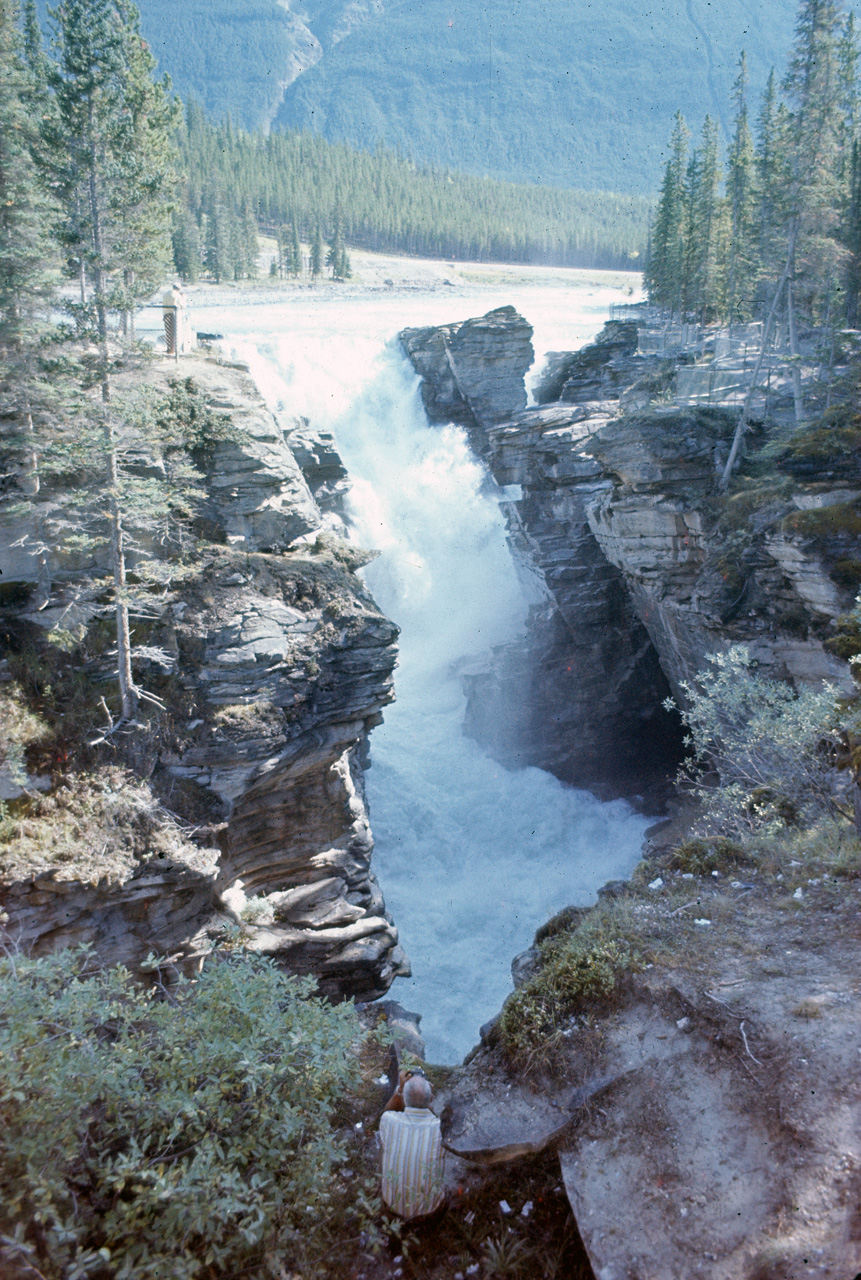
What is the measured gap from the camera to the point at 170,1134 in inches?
180

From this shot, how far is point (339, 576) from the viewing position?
Result: 57.0 feet

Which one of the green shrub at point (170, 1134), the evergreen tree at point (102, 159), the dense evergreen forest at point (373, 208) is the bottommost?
the green shrub at point (170, 1134)

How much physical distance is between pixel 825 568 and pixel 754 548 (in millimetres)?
2446

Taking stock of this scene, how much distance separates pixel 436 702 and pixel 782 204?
75.9ft

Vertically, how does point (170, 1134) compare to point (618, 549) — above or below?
above

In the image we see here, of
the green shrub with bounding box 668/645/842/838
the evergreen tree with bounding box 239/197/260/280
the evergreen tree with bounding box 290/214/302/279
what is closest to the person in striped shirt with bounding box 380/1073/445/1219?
the green shrub with bounding box 668/645/842/838

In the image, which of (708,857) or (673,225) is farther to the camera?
(673,225)

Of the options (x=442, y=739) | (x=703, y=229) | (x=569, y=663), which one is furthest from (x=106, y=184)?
(x=703, y=229)

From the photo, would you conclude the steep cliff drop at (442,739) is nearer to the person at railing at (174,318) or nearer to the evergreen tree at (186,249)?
the person at railing at (174,318)

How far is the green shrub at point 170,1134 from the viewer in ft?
13.5

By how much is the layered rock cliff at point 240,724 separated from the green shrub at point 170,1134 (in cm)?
794

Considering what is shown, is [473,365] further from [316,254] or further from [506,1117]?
[316,254]

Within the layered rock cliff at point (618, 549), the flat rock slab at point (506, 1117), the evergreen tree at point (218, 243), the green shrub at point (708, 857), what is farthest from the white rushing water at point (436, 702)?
the evergreen tree at point (218, 243)

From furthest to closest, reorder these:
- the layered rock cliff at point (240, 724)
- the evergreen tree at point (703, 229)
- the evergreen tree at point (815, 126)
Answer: the evergreen tree at point (703, 229)
the evergreen tree at point (815, 126)
the layered rock cliff at point (240, 724)
